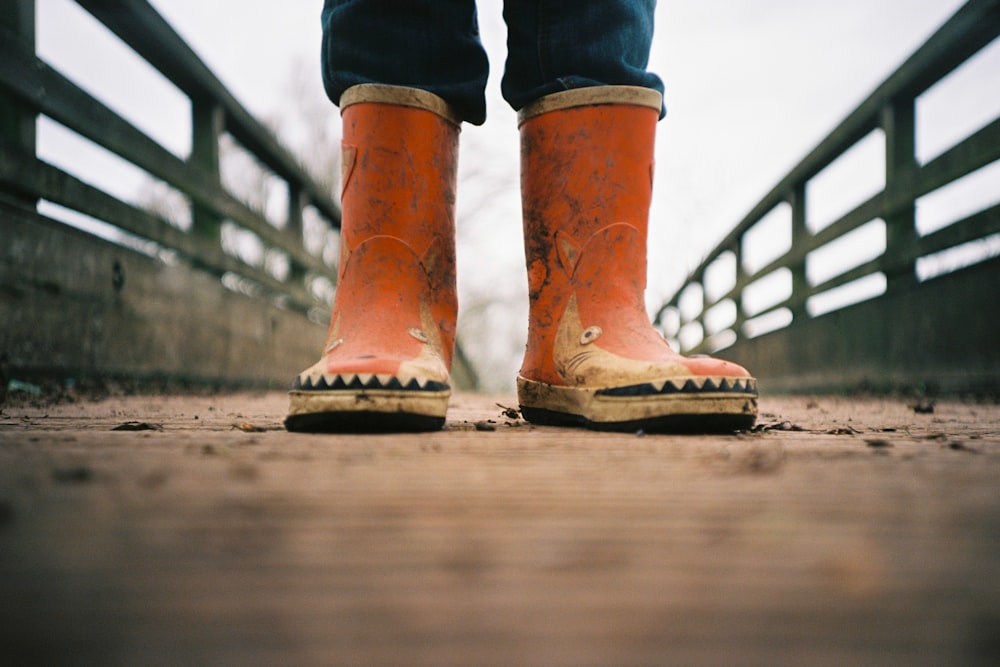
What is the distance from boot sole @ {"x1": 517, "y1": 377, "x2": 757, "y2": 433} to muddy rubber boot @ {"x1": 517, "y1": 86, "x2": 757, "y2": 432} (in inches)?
0.6

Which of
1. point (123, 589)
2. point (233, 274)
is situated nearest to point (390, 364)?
point (123, 589)

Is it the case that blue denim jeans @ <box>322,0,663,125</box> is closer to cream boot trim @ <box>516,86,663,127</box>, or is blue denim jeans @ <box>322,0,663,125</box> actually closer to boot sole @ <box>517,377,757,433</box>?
cream boot trim @ <box>516,86,663,127</box>

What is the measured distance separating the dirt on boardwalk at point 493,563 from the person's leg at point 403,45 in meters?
0.70

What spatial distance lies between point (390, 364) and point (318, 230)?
721cm

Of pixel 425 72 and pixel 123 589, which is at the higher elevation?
pixel 425 72

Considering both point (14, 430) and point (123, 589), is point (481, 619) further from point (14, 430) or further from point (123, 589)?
point (14, 430)

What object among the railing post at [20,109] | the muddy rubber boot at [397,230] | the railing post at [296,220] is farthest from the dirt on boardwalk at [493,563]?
the railing post at [296,220]

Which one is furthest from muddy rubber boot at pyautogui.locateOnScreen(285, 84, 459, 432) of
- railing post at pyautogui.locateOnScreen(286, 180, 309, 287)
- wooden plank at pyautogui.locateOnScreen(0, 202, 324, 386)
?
railing post at pyautogui.locateOnScreen(286, 180, 309, 287)

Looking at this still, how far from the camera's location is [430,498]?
1.23 feet

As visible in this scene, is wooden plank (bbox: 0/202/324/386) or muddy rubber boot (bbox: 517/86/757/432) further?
wooden plank (bbox: 0/202/324/386)

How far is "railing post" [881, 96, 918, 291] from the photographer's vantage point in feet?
7.97

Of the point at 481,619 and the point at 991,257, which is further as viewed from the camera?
the point at 991,257

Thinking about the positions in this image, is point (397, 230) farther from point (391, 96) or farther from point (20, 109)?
point (20, 109)

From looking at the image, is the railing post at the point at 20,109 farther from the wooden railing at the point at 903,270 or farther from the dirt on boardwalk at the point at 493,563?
A: the wooden railing at the point at 903,270
